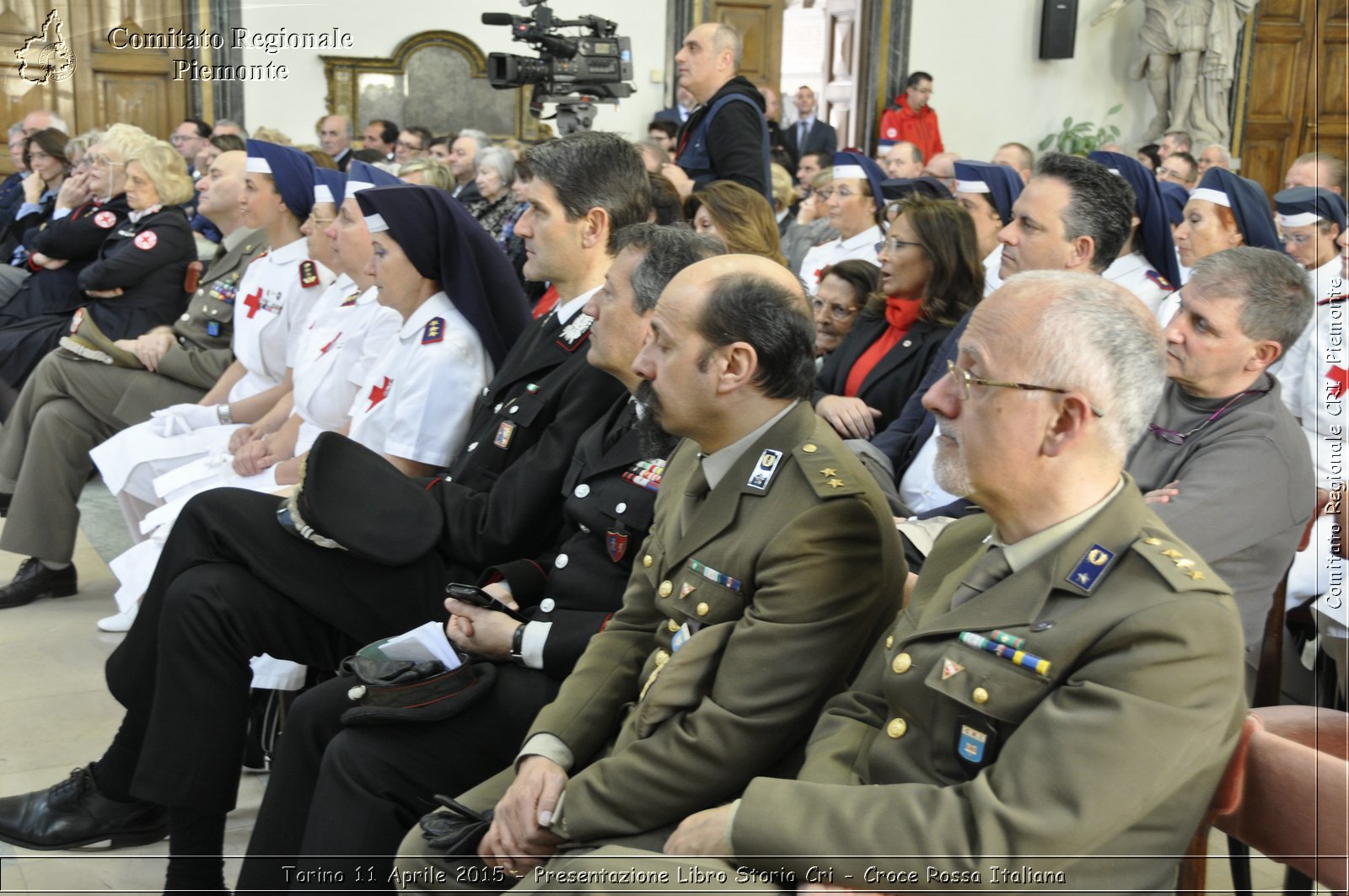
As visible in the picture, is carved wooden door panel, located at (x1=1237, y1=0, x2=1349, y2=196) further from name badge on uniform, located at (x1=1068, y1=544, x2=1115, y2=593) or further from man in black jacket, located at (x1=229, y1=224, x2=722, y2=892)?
name badge on uniform, located at (x1=1068, y1=544, x2=1115, y2=593)

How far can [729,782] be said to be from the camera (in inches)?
62.4

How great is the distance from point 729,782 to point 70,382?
327cm

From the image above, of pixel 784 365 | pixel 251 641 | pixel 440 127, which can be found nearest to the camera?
pixel 784 365

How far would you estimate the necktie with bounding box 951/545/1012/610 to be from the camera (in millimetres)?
1353

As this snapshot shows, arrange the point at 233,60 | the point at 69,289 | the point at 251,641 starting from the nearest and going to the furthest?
the point at 251,641
the point at 69,289
the point at 233,60

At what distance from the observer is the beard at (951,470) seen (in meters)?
1.42

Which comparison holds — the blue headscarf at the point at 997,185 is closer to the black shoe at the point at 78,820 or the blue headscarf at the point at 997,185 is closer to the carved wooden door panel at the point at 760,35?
the black shoe at the point at 78,820

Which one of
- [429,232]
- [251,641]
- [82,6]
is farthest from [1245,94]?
[251,641]

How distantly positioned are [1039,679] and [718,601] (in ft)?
1.73

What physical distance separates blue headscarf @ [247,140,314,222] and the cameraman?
118 cm

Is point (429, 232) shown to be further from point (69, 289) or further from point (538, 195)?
point (69, 289)

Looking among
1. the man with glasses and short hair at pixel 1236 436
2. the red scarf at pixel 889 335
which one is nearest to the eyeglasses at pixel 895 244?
the red scarf at pixel 889 335

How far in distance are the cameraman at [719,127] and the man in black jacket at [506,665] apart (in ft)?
6.10

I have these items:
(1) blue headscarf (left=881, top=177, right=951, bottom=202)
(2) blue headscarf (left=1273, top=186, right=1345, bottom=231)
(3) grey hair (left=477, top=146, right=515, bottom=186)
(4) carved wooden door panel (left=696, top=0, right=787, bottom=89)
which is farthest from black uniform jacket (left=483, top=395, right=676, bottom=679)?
(4) carved wooden door panel (left=696, top=0, right=787, bottom=89)
